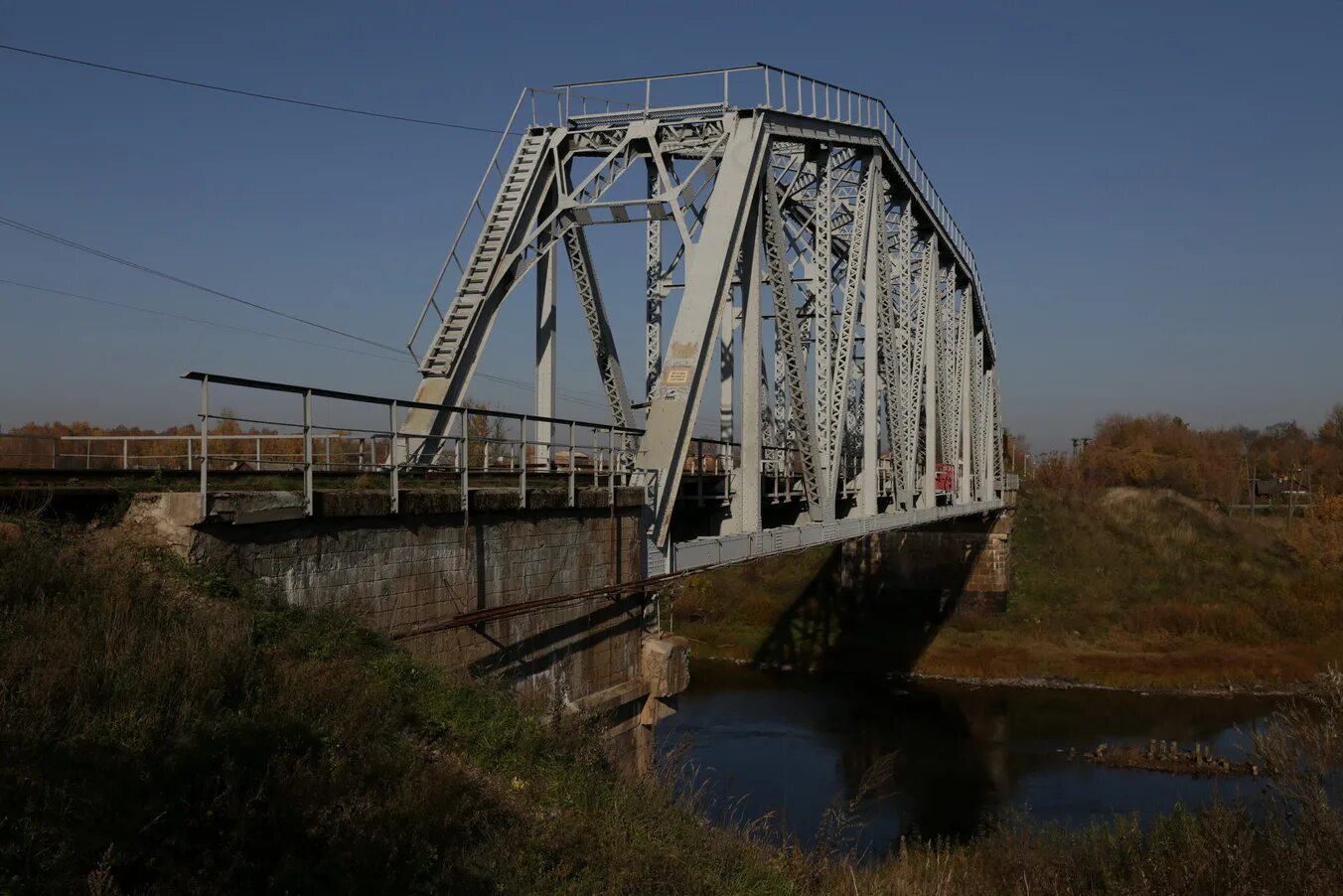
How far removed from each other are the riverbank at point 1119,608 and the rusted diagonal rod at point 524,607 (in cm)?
3393

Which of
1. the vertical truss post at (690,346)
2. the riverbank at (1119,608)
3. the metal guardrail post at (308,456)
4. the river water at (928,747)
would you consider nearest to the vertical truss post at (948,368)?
the river water at (928,747)

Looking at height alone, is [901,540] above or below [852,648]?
above

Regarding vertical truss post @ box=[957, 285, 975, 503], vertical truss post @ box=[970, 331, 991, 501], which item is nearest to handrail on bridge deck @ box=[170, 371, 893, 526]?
vertical truss post @ box=[957, 285, 975, 503]

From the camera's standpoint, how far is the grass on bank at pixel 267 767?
6.11 m

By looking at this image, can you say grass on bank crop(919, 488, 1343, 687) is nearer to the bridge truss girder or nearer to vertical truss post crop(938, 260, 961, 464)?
vertical truss post crop(938, 260, 961, 464)

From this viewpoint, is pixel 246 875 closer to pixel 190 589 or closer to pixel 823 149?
pixel 190 589

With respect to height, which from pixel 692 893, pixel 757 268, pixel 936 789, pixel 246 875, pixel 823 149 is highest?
pixel 823 149

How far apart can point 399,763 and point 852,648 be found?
43.0 meters

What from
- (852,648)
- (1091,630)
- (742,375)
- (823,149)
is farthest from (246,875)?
(1091,630)

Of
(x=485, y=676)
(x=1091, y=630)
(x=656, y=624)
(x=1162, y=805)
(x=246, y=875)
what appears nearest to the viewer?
(x=246, y=875)

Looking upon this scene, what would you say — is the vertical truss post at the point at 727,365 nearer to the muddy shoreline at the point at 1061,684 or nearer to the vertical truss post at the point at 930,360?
the vertical truss post at the point at 930,360

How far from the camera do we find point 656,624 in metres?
16.2

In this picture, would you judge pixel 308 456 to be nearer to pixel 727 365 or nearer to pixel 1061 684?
pixel 727 365

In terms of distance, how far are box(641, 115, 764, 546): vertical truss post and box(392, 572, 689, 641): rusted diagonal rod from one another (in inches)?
29.7
